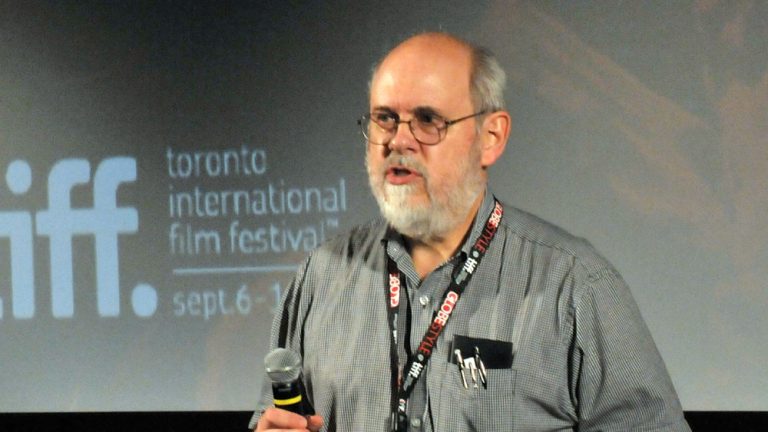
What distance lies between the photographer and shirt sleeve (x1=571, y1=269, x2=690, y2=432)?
2.01m

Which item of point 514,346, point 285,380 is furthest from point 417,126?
point 285,380

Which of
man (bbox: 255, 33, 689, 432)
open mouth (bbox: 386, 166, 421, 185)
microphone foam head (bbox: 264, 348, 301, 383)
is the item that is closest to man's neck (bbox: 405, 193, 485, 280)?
man (bbox: 255, 33, 689, 432)

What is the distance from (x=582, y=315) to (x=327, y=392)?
22.5 inches

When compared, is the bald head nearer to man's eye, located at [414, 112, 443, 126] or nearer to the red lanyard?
man's eye, located at [414, 112, 443, 126]

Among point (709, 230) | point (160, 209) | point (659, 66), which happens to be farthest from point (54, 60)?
point (709, 230)

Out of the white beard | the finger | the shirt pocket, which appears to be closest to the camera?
the finger

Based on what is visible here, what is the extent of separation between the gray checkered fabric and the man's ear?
0.29ft

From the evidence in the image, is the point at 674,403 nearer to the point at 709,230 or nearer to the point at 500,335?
the point at 500,335

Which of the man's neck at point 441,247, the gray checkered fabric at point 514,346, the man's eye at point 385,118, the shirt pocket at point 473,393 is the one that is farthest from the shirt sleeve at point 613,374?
the man's eye at point 385,118

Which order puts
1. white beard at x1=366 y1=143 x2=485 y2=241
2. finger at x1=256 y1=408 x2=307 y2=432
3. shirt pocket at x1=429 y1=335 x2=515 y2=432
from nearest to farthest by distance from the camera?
finger at x1=256 y1=408 x2=307 y2=432
shirt pocket at x1=429 y1=335 x2=515 y2=432
white beard at x1=366 y1=143 x2=485 y2=241

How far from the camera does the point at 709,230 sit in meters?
3.92

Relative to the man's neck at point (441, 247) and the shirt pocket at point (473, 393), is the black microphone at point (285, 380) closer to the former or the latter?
the shirt pocket at point (473, 393)

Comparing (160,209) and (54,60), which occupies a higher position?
(54,60)

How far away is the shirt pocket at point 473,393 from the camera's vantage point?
2.01 metres
